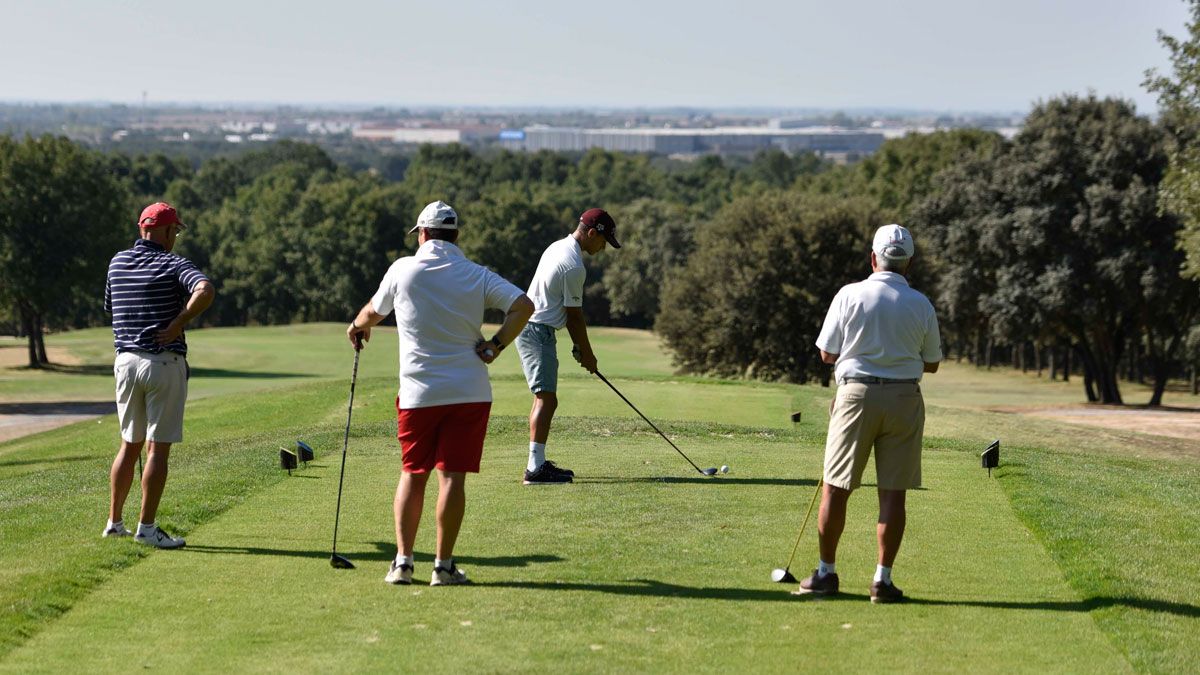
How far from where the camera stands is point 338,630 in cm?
758

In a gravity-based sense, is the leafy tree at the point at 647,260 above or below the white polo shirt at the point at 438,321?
below

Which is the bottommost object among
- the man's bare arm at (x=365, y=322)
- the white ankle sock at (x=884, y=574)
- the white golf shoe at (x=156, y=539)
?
the white golf shoe at (x=156, y=539)

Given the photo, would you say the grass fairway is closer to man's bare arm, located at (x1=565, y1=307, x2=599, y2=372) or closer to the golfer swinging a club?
the golfer swinging a club

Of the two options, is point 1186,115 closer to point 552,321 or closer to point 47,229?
point 552,321

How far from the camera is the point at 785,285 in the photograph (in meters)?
49.9

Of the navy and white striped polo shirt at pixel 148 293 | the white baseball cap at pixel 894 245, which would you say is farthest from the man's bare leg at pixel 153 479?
the white baseball cap at pixel 894 245

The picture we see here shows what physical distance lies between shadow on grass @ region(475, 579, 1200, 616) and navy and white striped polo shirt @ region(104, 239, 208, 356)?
2938 mm

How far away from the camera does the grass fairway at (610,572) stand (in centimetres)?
727

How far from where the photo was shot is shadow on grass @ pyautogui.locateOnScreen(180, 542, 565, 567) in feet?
30.7

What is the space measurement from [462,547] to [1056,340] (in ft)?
159

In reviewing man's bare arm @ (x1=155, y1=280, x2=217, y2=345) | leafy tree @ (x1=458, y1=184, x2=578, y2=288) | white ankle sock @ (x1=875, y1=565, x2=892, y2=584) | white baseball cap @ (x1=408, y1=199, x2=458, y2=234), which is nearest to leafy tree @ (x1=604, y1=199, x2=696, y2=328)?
leafy tree @ (x1=458, y1=184, x2=578, y2=288)

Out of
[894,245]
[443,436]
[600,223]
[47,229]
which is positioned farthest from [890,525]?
[47,229]

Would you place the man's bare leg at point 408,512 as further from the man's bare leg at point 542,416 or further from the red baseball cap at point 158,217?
the man's bare leg at point 542,416

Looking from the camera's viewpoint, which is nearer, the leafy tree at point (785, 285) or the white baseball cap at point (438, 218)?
the white baseball cap at point (438, 218)
